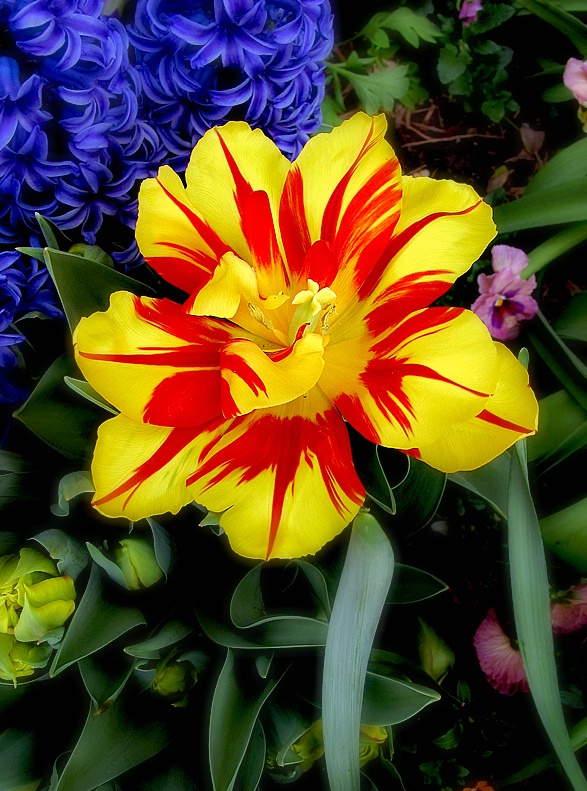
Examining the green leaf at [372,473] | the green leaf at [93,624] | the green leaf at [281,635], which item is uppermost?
the green leaf at [372,473]

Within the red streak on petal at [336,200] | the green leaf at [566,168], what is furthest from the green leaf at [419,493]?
Answer: the green leaf at [566,168]

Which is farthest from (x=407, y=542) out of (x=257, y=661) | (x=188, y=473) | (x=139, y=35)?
(x=139, y=35)

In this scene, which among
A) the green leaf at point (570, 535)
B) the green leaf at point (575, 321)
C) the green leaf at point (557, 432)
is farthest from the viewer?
the green leaf at point (575, 321)

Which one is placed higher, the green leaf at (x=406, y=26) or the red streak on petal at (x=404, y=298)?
the green leaf at (x=406, y=26)

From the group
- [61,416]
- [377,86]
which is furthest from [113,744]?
[377,86]

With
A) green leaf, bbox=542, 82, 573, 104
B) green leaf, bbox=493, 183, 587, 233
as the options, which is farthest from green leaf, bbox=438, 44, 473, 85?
green leaf, bbox=493, 183, 587, 233

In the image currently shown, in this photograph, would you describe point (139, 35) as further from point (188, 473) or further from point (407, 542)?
point (407, 542)

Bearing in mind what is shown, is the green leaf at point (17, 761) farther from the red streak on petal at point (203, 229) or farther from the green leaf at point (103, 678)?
the red streak on petal at point (203, 229)
